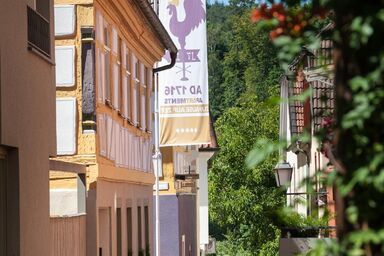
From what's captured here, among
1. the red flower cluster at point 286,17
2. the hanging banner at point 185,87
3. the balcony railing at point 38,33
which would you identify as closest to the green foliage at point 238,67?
the hanging banner at point 185,87

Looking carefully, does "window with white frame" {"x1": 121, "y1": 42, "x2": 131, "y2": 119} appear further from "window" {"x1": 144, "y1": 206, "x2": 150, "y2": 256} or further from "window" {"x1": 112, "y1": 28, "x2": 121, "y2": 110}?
"window" {"x1": 144, "y1": 206, "x2": 150, "y2": 256}

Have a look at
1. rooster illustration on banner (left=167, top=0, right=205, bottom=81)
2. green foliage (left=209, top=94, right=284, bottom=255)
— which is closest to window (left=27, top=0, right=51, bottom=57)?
rooster illustration on banner (left=167, top=0, right=205, bottom=81)

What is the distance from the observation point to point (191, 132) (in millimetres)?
26391

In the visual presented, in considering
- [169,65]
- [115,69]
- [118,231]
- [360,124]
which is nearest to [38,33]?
[115,69]

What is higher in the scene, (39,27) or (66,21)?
(66,21)

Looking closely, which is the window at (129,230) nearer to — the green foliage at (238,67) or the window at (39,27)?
the window at (39,27)

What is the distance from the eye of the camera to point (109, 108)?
63.7ft

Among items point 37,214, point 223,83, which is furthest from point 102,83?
point 223,83

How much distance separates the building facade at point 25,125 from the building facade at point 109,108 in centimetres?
352

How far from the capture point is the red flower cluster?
3.77 m

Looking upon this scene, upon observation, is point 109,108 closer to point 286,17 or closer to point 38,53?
point 38,53

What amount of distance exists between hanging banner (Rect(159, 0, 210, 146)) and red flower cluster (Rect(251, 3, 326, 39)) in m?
22.2

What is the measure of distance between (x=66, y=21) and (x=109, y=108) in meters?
2.40

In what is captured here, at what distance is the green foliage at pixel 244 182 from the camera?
54250 mm
